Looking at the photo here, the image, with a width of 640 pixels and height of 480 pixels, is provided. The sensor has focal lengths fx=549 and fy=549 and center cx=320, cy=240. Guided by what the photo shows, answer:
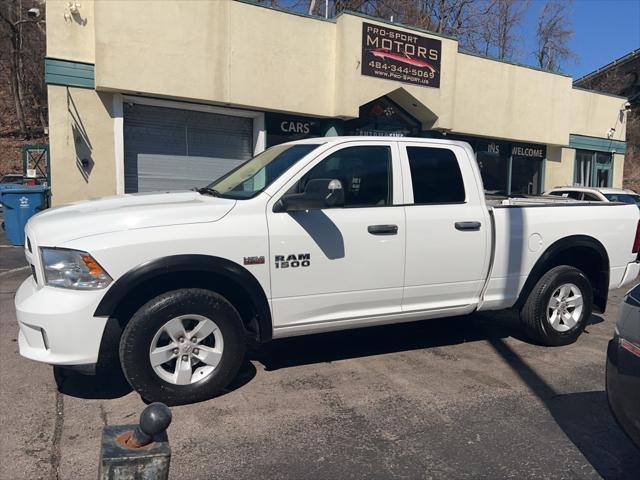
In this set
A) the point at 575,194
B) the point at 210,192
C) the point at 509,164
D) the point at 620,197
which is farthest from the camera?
the point at 509,164

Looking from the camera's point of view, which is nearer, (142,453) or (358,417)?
(142,453)

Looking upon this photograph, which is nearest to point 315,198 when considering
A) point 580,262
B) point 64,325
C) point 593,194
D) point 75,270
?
point 75,270

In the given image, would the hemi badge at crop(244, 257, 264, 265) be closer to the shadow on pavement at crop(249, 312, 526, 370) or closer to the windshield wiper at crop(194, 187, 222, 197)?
the windshield wiper at crop(194, 187, 222, 197)

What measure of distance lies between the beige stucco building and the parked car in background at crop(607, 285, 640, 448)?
32.5ft

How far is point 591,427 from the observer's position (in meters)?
3.87

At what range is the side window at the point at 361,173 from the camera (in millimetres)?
4582

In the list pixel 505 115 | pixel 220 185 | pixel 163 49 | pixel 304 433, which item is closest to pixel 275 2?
pixel 505 115

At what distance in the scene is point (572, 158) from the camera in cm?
1908

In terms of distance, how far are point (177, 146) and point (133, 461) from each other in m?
10.8

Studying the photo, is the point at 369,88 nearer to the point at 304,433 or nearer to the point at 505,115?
the point at 505,115

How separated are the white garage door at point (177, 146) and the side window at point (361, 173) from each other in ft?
26.3

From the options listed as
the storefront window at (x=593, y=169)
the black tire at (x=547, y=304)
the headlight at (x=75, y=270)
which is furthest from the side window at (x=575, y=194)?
the headlight at (x=75, y=270)

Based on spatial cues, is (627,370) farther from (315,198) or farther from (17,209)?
(17,209)

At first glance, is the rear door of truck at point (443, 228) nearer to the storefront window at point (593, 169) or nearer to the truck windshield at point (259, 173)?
the truck windshield at point (259, 173)
